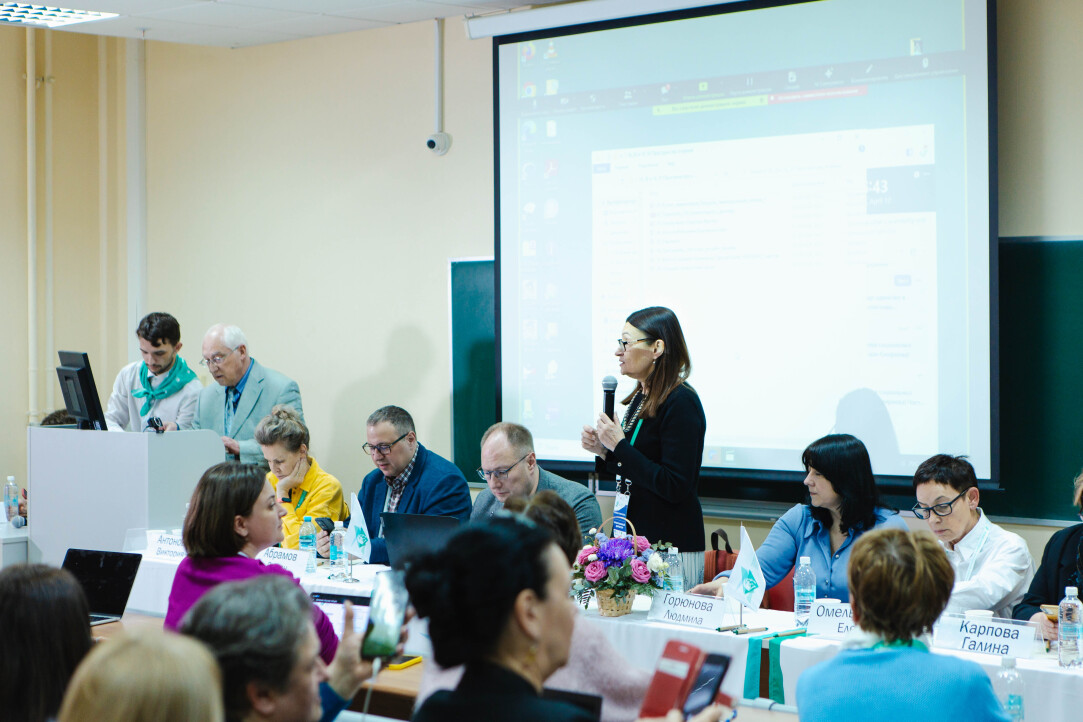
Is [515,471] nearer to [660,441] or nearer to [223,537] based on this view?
[660,441]

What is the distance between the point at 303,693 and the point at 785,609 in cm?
235


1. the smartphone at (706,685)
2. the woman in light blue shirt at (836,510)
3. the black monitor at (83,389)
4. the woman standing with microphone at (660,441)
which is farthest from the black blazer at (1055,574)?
the black monitor at (83,389)

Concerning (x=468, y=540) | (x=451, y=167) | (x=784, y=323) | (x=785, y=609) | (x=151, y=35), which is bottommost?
(x=785, y=609)

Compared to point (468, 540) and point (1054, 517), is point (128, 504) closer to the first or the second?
point (468, 540)

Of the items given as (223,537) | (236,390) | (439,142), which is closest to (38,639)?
(223,537)

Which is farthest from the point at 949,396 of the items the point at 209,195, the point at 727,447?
the point at 209,195

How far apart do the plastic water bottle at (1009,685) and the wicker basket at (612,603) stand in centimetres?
97

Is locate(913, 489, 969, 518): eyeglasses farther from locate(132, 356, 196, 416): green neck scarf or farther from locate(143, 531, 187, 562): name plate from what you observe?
locate(132, 356, 196, 416): green neck scarf

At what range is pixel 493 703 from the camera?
1.36 meters

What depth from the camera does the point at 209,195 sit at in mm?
6324

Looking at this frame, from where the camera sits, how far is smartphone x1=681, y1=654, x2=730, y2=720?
5.46ft

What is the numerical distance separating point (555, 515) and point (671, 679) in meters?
0.60

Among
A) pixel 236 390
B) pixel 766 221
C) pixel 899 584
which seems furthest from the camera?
pixel 236 390

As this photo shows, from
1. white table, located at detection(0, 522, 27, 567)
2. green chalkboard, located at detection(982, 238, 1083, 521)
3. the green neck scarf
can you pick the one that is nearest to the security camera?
the green neck scarf
